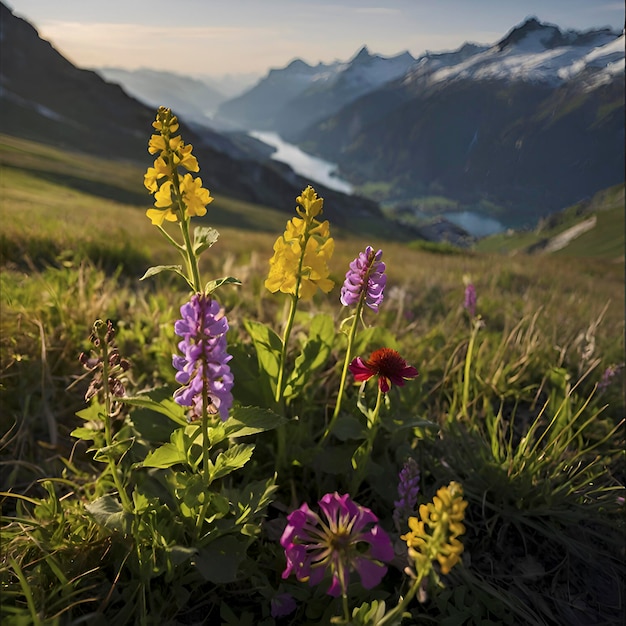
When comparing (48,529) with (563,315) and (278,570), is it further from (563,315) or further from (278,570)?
(563,315)

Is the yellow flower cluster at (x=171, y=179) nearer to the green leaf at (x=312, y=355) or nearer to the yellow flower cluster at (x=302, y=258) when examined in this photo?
the yellow flower cluster at (x=302, y=258)

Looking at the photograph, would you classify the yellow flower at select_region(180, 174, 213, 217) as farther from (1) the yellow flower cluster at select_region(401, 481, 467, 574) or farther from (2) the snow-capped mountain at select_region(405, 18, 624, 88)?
(2) the snow-capped mountain at select_region(405, 18, 624, 88)

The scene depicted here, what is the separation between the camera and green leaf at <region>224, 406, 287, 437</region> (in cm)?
166

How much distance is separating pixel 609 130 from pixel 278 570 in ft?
36.3

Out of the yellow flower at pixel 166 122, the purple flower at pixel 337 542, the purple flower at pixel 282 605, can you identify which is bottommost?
the purple flower at pixel 282 605

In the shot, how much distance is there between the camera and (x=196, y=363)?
4.56 feet

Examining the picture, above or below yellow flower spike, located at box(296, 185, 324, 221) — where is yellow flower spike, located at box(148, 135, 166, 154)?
above

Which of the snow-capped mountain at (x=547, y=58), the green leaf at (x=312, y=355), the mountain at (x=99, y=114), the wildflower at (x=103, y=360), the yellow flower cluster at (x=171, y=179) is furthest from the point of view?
the mountain at (x=99, y=114)

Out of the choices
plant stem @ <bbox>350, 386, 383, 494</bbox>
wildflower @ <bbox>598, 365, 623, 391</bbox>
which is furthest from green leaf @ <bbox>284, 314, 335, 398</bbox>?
wildflower @ <bbox>598, 365, 623, 391</bbox>

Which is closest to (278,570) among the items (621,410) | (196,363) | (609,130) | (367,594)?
(367,594)

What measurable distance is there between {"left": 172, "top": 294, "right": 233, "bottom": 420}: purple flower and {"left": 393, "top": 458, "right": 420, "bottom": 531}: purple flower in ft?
3.34

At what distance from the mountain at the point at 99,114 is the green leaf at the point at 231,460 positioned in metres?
92.4

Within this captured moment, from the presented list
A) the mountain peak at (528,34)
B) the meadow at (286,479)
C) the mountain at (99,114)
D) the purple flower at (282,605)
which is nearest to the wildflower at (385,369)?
the meadow at (286,479)

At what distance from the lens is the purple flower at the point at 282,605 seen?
1.86m
